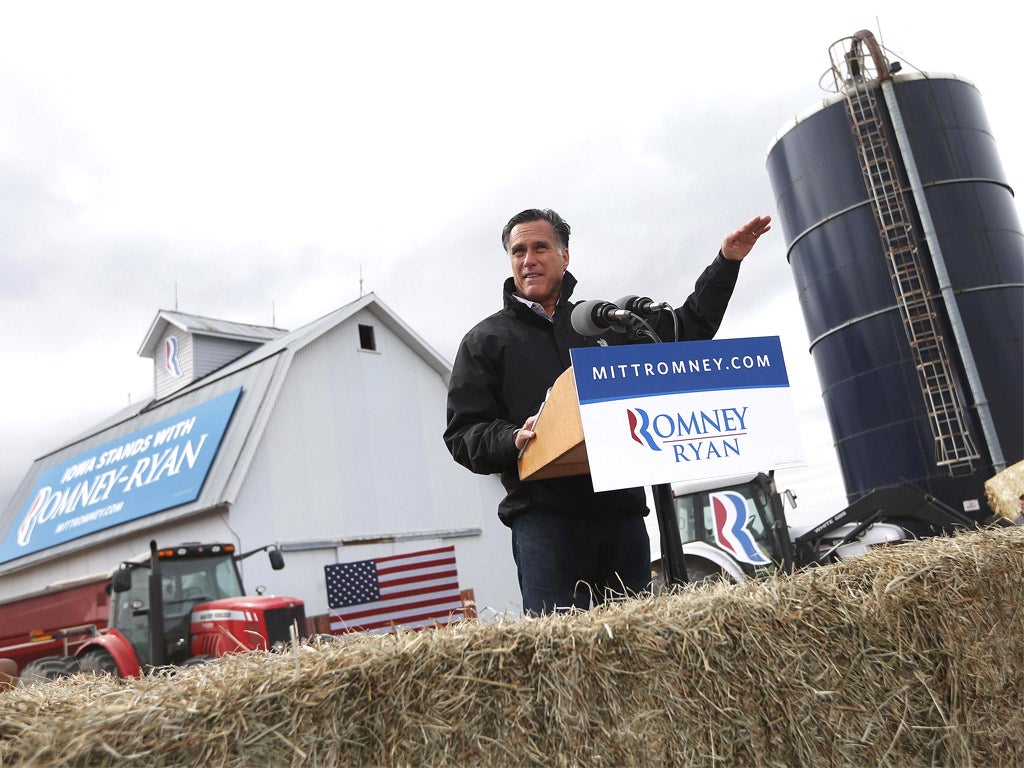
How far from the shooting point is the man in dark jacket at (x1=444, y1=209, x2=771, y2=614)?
2459 millimetres

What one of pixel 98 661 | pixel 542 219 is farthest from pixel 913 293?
pixel 542 219

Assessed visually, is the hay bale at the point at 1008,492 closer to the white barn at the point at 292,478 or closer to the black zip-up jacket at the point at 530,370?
the white barn at the point at 292,478

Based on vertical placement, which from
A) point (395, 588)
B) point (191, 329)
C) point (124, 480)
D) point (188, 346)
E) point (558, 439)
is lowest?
point (395, 588)

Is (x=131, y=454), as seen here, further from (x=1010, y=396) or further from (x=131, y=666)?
(x=1010, y=396)

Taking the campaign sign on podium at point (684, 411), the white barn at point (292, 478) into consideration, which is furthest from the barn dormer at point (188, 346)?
the campaign sign on podium at point (684, 411)

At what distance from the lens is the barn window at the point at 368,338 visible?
59.2ft

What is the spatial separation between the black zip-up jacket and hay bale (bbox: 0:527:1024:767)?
51 centimetres

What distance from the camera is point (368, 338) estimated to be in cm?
1816

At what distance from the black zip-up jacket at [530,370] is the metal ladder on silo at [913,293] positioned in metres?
14.2

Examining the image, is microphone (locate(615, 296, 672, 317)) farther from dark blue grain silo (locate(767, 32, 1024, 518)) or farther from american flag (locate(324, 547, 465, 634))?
dark blue grain silo (locate(767, 32, 1024, 518))

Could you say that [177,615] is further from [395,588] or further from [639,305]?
[639,305]

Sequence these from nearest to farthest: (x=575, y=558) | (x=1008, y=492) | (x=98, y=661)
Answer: (x=575, y=558) → (x=98, y=661) → (x=1008, y=492)

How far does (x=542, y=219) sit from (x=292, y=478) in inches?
523

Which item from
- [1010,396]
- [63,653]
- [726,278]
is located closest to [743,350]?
[726,278]
